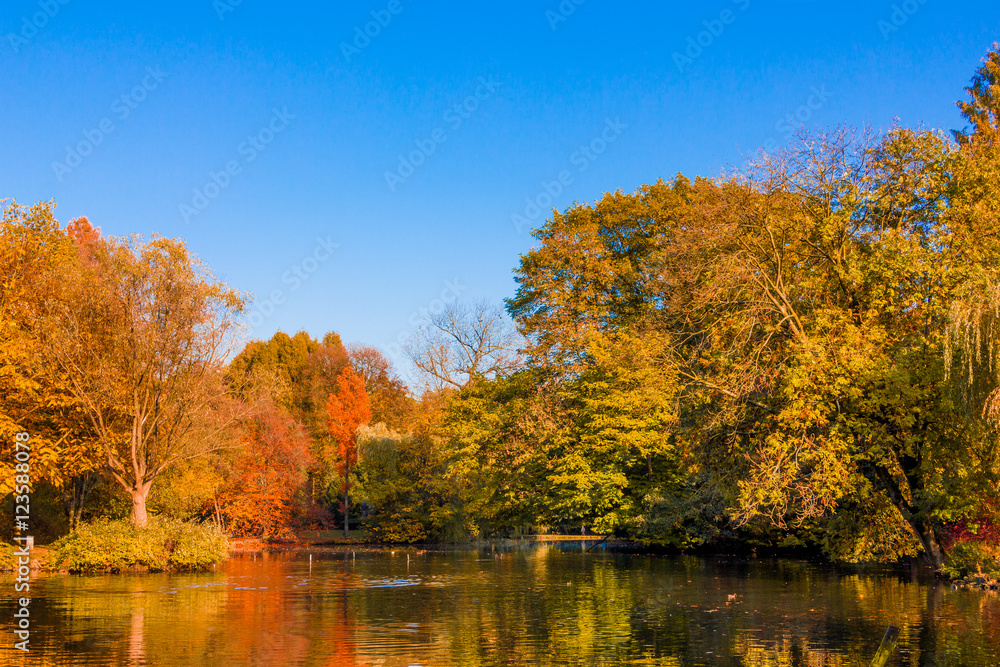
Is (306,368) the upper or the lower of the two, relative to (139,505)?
upper

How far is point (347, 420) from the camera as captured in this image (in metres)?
74.1

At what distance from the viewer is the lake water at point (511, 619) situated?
47.7 feet

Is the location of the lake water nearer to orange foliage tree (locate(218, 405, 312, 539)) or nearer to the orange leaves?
orange foliage tree (locate(218, 405, 312, 539))

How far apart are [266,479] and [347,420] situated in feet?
51.3

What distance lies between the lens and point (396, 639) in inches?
657

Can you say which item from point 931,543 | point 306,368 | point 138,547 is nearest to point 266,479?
point 138,547

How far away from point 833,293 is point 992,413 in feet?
31.5

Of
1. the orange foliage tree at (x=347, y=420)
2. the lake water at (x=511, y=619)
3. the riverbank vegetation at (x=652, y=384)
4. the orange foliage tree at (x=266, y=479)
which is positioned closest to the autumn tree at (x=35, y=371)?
the riverbank vegetation at (x=652, y=384)

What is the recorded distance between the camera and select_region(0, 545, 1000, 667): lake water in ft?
47.7

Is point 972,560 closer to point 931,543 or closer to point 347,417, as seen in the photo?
point 931,543

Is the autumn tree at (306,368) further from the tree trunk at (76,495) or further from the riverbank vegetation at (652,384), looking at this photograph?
the tree trunk at (76,495)

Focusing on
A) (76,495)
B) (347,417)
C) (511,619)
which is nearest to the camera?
(511,619)

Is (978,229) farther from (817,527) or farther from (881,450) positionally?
(817,527)

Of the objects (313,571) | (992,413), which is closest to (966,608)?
(992,413)
